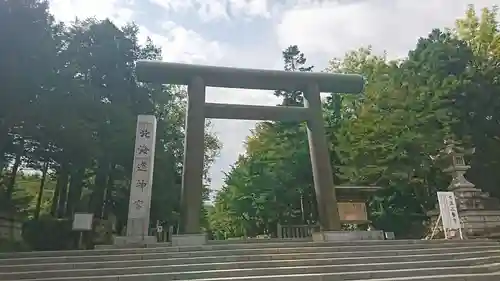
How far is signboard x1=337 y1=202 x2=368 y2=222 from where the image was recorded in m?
14.0

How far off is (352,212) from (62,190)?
1236 centimetres

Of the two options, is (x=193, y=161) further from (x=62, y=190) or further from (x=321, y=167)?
(x=62, y=190)

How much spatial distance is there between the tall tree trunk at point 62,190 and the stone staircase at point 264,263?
366 inches

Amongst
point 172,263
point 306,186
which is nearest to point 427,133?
point 306,186

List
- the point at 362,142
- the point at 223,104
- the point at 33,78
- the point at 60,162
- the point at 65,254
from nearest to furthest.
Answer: the point at 65,254 → the point at 223,104 → the point at 33,78 → the point at 60,162 → the point at 362,142

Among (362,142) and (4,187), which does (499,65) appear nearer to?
(362,142)

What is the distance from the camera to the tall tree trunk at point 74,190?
17486mm

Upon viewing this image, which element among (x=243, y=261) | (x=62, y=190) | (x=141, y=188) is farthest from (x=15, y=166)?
(x=243, y=261)

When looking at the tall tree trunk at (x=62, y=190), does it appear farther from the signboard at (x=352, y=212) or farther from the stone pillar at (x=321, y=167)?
the signboard at (x=352, y=212)

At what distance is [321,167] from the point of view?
10.5 m

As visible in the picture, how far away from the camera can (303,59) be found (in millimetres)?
26406

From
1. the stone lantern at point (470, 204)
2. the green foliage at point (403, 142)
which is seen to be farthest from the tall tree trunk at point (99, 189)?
the stone lantern at point (470, 204)

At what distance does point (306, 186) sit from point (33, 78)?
12133 mm

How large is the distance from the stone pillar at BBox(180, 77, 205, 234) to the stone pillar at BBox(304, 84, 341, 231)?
115 inches
